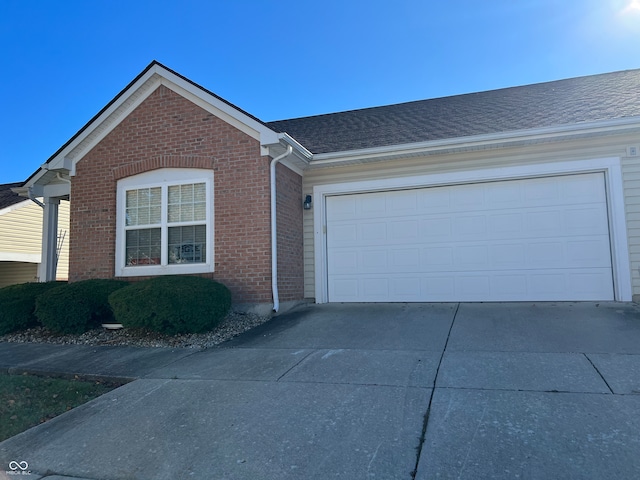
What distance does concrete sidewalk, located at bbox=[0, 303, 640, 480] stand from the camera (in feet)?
11.0

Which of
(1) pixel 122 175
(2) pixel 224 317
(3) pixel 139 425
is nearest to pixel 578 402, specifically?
(3) pixel 139 425

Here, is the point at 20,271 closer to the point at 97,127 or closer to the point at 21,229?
the point at 21,229

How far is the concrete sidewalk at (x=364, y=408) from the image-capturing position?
11.0 ft

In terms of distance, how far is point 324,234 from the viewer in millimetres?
9875

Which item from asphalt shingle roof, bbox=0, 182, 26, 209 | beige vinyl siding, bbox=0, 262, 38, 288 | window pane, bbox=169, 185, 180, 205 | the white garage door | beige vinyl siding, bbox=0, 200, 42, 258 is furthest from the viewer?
beige vinyl siding, bbox=0, 262, 38, 288

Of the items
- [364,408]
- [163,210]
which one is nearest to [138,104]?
[163,210]

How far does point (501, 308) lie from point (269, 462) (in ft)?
18.9

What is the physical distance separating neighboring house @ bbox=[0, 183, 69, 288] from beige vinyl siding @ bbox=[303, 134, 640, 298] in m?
12.3

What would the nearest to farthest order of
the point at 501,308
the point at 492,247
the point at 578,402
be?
the point at 578,402 < the point at 501,308 < the point at 492,247

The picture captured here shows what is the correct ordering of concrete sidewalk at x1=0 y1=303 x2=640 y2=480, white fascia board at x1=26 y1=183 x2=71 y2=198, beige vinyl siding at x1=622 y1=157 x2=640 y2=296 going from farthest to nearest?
white fascia board at x1=26 y1=183 x2=71 y2=198, beige vinyl siding at x1=622 y1=157 x2=640 y2=296, concrete sidewalk at x1=0 y1=303 x2=640 y2=480

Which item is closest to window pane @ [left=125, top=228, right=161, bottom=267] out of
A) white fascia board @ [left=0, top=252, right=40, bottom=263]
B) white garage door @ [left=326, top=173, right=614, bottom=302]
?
white garage door @ [left=326, top=173, right=614, bottom=302]

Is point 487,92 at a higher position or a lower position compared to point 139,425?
higher

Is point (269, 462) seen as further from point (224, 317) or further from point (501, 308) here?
point (501, 308)

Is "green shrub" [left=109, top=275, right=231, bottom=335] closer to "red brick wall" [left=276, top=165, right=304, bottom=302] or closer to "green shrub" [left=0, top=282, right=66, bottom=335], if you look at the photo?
"red brick wall" [left=276, top=165, right=304, bottom=302]
